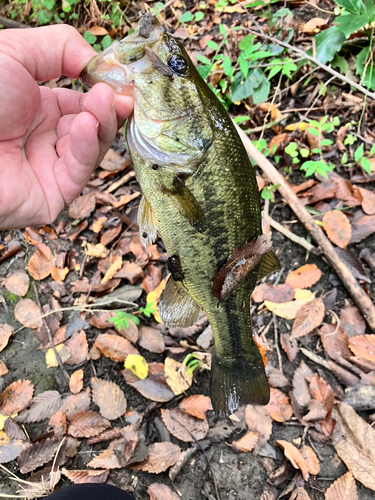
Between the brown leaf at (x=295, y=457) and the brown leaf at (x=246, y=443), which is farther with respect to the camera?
the brown leaf at (x=246, y=443)

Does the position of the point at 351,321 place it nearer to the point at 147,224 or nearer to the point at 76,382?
the point at 147,224

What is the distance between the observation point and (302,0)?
3834 millimetres

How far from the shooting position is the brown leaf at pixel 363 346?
249 cm

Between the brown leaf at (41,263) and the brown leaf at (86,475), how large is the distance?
1.60 metres

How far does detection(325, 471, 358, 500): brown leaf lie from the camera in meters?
2.09

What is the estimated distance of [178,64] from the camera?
4.56 feet

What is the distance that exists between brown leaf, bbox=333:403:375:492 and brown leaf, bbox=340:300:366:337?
1.78 ft

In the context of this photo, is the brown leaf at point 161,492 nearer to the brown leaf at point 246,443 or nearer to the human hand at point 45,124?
the brown leaf at point 246,443

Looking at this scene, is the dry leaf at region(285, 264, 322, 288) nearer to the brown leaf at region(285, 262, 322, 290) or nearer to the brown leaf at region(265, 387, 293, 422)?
the brown leaf at region(285, 262, 322, 290)

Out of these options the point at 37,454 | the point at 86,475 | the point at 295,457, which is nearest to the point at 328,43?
the point at 295,457

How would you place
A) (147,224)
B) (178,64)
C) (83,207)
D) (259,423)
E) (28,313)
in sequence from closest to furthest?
1. (178,64)
2. (147,224)
3. (259,423)
4. (28,313)
5. (83,207)

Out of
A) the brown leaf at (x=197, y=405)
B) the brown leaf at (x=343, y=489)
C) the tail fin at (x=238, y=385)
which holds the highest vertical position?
the tail fin at (x=238, y=385)

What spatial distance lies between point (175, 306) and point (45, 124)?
124 cm

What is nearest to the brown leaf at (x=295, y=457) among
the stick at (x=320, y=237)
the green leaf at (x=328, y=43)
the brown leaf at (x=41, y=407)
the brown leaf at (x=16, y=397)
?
the stick at (x=320, y=237)
